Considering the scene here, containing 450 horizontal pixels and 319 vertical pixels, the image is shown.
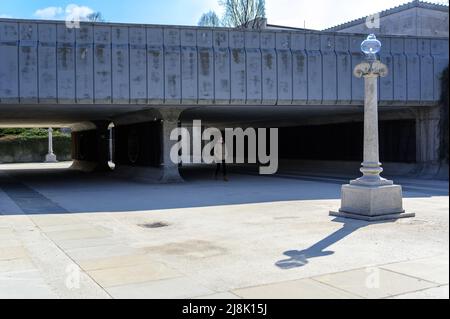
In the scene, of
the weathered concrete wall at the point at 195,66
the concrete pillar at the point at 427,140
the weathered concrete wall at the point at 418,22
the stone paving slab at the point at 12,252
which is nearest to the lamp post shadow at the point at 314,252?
the stone paving slab at the point at 12,252

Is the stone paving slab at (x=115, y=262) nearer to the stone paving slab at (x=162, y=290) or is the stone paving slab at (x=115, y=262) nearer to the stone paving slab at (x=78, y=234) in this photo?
the stone paving slab at (x=162, y=290)

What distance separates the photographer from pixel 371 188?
10.2 m

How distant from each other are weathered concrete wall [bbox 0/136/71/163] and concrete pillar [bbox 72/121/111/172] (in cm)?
1691

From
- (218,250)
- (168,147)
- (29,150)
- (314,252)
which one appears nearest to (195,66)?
(168,147)

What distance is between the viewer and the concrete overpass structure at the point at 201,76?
56.6ft

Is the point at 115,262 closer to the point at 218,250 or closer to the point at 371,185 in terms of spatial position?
the point at 218,250

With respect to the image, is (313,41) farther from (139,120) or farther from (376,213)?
(376,213)

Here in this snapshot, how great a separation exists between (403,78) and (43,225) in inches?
621

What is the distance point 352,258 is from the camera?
689 cm

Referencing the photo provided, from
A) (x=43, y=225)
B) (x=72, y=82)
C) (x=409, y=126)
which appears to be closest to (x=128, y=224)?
(x=43, y=225)

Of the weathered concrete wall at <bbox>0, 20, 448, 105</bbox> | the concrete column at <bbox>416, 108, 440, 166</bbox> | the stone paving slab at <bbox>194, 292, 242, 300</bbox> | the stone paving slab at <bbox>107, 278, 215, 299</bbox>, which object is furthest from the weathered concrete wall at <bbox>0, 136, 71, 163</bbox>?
the stone paving slab at <bbox>194, 292, 242, 300</bbox>

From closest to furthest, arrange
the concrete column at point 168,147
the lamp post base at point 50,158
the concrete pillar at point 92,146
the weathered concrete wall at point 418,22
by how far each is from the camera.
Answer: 1. the concrete column at point 168,147
2. the concrete pillar at point 92,146
3. the weathered concrete wall at point 418,22
4. the lamp post base at point 50,158

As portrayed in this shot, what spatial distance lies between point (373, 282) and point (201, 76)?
45.7 feet

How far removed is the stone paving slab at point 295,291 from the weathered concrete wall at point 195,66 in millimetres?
13507
